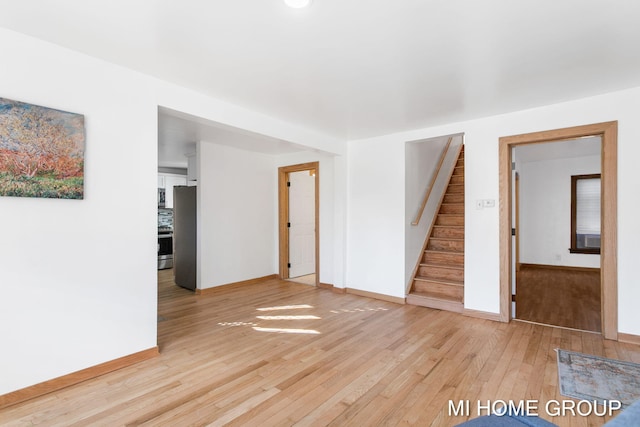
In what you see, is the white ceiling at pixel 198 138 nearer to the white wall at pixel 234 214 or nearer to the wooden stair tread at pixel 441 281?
the white wall at pixel 234 214

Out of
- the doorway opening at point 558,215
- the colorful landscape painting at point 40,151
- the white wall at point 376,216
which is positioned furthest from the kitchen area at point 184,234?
the doorway opening at point 558,215

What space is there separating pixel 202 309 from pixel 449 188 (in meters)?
4.56

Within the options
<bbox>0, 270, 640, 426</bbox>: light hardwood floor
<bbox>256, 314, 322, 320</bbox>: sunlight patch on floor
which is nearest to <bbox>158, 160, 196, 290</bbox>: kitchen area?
<bbox>0, 270, 640, 426</bbox>: light hardwood floor

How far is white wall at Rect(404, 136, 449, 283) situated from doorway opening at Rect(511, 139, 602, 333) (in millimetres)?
1756

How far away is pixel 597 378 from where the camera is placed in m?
2.35

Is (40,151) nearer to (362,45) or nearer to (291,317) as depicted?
(362,45)

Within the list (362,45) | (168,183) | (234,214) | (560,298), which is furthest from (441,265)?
(168,183)

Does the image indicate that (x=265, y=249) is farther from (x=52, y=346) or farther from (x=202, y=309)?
(x=52, y=346)

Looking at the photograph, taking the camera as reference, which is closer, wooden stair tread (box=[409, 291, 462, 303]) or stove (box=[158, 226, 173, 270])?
wooden stair tread (box=[409, 291, 462, 303])

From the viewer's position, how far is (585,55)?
7.64 feet

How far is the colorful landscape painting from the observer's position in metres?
1.98

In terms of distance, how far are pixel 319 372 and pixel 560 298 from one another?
4.06 metres

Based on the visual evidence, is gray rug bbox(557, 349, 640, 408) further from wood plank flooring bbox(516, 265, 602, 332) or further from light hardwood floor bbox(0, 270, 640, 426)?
wood plank flooring bbox(516, 265, 602, 332)

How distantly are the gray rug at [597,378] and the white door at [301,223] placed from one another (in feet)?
13.8
